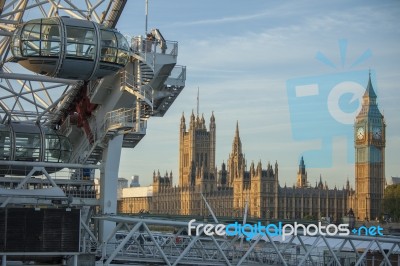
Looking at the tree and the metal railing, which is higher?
the metal railing

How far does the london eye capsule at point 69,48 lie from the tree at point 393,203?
426ft

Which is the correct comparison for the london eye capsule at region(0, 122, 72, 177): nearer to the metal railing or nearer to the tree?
the metal railing

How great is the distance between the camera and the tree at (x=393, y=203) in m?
160

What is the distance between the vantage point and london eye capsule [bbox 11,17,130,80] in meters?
34.2

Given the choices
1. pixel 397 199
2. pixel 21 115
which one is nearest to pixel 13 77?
pixel 21 115

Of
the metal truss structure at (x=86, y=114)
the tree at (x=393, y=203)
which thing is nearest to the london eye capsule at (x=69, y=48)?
the metal truss structure at (x=86, y=114)

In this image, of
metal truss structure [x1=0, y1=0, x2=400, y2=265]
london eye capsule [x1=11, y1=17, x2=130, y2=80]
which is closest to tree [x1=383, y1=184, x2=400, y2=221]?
metal truss structure [x1=0, y1=0, x2=400, y2=265]

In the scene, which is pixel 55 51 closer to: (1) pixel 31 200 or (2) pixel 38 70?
(2) pixel 38 70

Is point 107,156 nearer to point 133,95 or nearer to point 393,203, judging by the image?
point 133,95

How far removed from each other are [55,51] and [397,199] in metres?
133

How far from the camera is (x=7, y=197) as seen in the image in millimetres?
34375

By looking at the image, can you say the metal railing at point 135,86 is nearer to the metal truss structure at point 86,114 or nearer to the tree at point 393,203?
the metal truss structure at point 86,114

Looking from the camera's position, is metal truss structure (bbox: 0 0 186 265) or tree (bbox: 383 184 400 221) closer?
metal truss structure (bbox: 0 0 186 265)

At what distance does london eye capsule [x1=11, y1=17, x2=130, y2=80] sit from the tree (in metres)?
130
